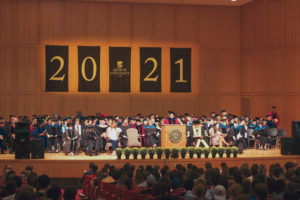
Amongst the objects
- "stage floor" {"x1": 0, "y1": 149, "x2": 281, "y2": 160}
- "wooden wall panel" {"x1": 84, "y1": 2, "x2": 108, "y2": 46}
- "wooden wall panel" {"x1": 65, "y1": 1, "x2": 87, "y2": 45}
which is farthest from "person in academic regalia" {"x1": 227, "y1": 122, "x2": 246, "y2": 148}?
"wooden wall panel" {"x1": 65, "y1": 1, "x2": 87, "y2": 45}

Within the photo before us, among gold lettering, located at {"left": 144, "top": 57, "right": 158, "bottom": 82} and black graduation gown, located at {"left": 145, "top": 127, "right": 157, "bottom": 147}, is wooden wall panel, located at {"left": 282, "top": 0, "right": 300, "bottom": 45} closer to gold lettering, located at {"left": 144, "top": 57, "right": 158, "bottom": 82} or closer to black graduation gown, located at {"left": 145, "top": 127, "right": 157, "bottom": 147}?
gold lettering, located at {"left": 144, "top": 57, "right": 158, "bottom": 82}

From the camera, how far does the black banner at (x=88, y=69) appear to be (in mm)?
22172

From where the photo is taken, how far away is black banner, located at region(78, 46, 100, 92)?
72.7ft

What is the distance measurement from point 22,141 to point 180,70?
10.5 metres

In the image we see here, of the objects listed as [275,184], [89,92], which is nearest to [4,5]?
[89,92]

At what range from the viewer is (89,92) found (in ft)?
73.6

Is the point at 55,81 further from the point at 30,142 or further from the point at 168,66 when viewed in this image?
the point at 30,142

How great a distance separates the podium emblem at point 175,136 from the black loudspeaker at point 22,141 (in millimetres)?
4948

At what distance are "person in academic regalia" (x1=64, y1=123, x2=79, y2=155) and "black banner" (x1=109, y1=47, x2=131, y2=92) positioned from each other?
6.45m

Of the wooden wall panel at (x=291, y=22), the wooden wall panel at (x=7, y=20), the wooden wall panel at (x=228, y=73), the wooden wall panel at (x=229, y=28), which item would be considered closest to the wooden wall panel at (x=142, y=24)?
the wooden wall panel at (x=229, y=28)

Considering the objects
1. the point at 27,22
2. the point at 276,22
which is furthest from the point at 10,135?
the point at 276,22

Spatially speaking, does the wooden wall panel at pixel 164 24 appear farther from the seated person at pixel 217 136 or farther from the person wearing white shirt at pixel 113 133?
the person wearing white shirt at pixel 113 133

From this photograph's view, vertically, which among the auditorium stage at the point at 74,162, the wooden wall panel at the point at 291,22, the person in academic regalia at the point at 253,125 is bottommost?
the auditorium stage at the point at 74,162

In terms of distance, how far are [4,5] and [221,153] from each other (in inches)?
526
